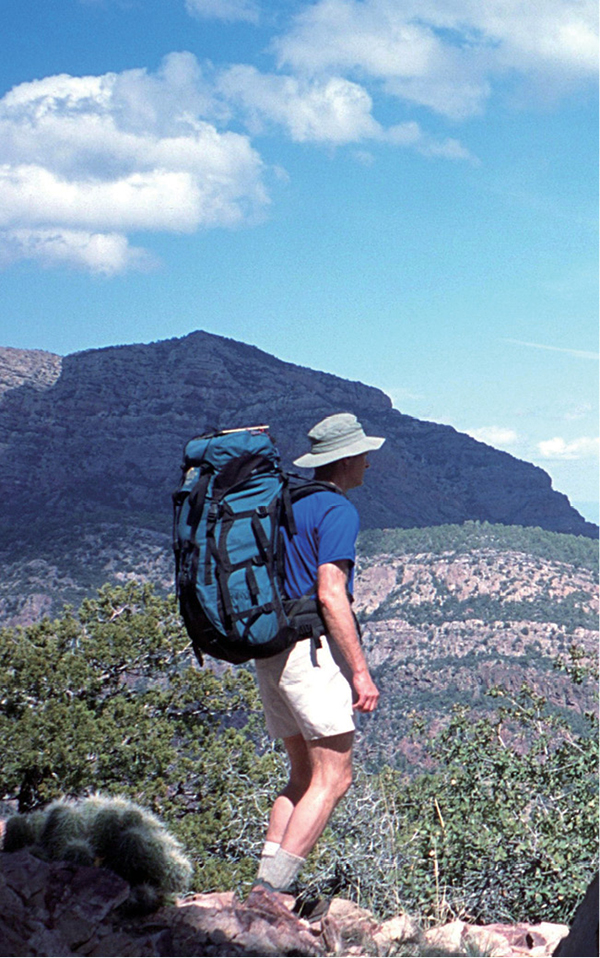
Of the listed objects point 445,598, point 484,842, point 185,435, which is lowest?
point 445,598

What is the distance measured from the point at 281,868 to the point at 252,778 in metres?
6.13

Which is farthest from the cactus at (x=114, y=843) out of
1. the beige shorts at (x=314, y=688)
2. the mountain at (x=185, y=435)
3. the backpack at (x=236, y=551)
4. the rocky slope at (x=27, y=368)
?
the rocky slope at (x=27, y=368)

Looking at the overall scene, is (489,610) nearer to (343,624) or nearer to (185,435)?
(343,624)

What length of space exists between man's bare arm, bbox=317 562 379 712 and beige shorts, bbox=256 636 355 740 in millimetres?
48

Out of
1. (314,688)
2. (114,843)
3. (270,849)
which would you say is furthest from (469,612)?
(314,688)

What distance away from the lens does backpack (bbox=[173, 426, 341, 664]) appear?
261 centimetres

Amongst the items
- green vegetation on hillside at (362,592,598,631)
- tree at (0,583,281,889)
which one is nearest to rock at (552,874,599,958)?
tree at (0,583,281,889)

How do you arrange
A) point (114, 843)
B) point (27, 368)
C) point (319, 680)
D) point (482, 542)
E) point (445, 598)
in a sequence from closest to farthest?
point (319, 680) < point (114, 843) < point (445, 598) < point (482, 542) < point (27, 368)

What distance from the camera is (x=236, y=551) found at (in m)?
2.64

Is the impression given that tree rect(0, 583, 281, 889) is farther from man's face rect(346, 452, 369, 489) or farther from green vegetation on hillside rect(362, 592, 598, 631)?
green vegetation on hillside rect(362, 592, 598, 631)

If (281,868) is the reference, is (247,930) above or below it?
below

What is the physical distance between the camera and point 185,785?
9.52 m

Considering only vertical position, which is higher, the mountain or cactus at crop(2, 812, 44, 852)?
the mountain

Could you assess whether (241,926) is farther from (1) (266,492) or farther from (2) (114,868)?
(1) (266,492)
